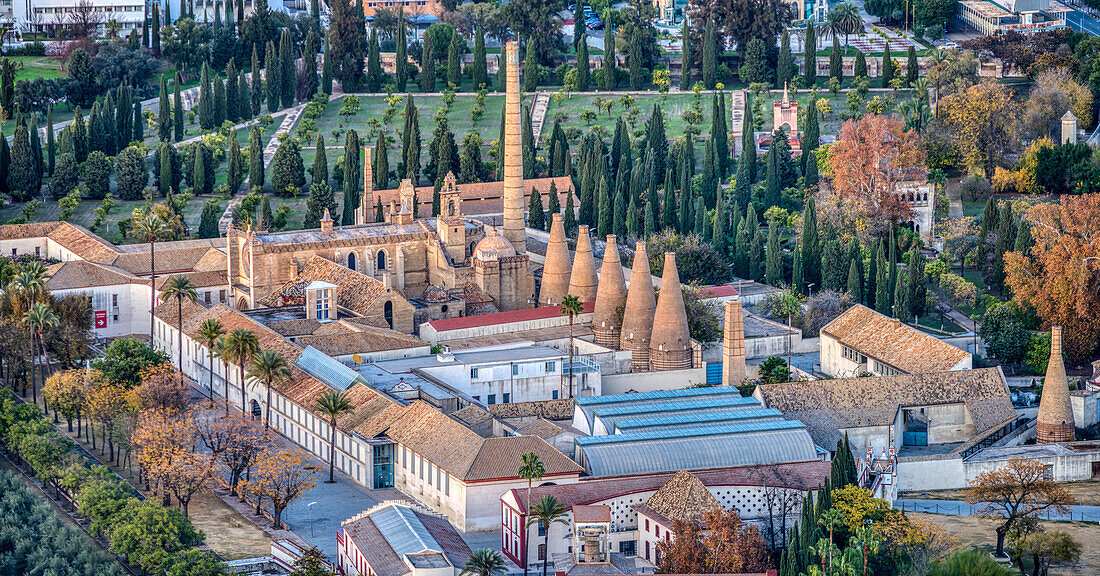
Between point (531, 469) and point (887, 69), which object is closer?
point (531, 469)

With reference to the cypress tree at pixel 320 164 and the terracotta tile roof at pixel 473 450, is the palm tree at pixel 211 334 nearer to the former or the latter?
the terracotta tile roof at pixel 473 450

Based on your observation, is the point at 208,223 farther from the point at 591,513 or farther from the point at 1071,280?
the point at 591,513

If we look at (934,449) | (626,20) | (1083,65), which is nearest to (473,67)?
(626,20)

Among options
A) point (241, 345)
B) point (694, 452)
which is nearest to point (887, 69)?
point (241, 345)

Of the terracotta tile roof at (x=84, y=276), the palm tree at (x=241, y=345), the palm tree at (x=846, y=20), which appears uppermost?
the palm tree at (x=846, y=20)

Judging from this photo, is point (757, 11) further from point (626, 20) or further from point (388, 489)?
point (388, 489)

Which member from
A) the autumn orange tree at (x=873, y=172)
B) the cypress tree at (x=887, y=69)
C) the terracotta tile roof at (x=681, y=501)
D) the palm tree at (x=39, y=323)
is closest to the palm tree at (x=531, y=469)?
the terracotta tile roof at (x=681, y=501)
